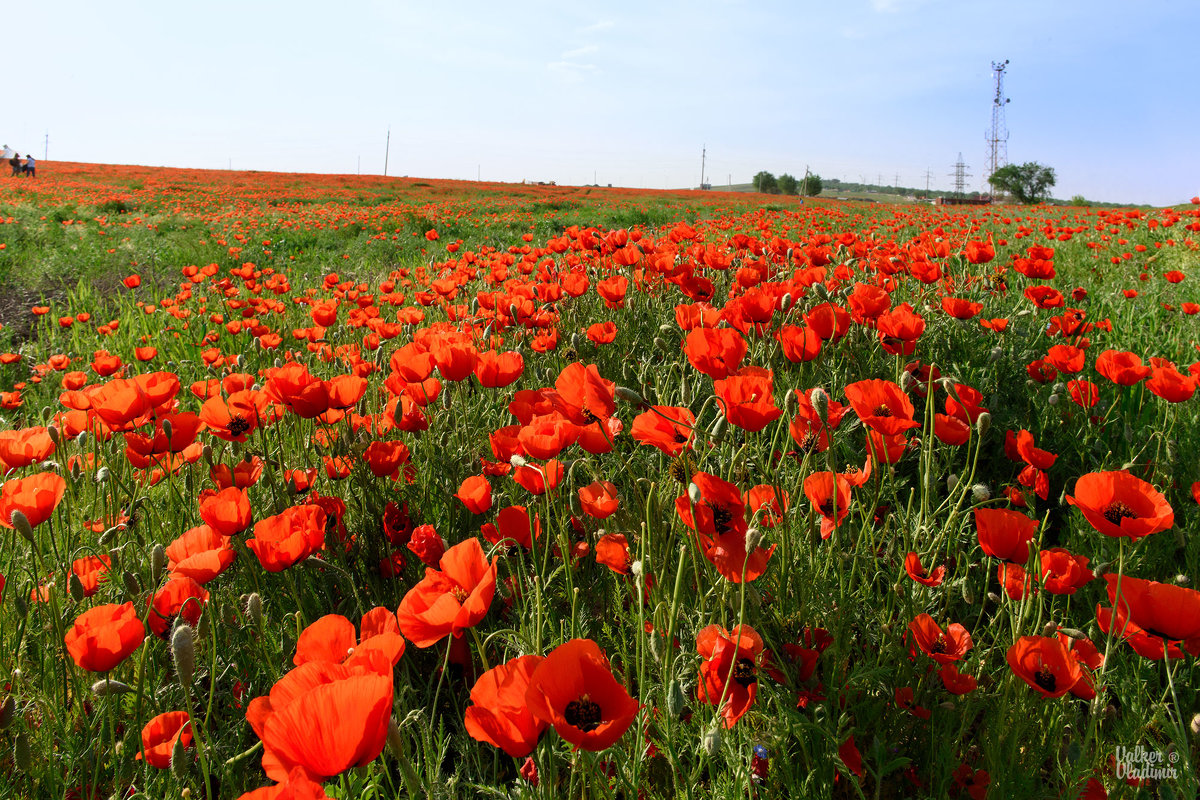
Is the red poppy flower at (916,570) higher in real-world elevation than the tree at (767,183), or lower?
lower

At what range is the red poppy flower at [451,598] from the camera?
2.90 ft

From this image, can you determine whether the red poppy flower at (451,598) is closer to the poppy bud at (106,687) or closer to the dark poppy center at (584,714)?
the dark poppy center at (584,714)

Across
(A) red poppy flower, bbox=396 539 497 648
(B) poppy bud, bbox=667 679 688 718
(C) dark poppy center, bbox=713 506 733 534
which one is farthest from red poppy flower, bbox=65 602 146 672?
(C) dark poppy center, bbox=713 506 733 534

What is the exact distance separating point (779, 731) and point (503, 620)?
2.45 feet

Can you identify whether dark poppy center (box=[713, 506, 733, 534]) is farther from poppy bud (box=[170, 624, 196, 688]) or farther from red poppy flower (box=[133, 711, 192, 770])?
red poppy flower (box=[133, 711, 192, 770])

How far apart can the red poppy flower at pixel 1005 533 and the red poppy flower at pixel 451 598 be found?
34.6 inches

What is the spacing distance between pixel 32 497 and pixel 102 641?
0.44 m

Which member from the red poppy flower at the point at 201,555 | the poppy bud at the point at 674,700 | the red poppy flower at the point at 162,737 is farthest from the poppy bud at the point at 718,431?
the red poppy flower at the point at 162,737

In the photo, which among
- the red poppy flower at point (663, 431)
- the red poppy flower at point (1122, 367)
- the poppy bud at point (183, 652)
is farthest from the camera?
the red poppy flower at point (1122, 367)

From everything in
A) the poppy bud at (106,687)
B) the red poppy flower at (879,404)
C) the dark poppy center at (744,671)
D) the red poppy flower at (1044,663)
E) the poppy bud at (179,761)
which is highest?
the red poppy flower at (879,404)

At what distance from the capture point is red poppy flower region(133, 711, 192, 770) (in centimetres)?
104

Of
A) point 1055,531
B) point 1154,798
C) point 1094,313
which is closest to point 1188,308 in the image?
point 1094,313

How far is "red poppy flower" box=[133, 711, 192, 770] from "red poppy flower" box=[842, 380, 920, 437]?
4.14 feet

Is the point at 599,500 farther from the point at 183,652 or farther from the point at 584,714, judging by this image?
the point at 183,652
